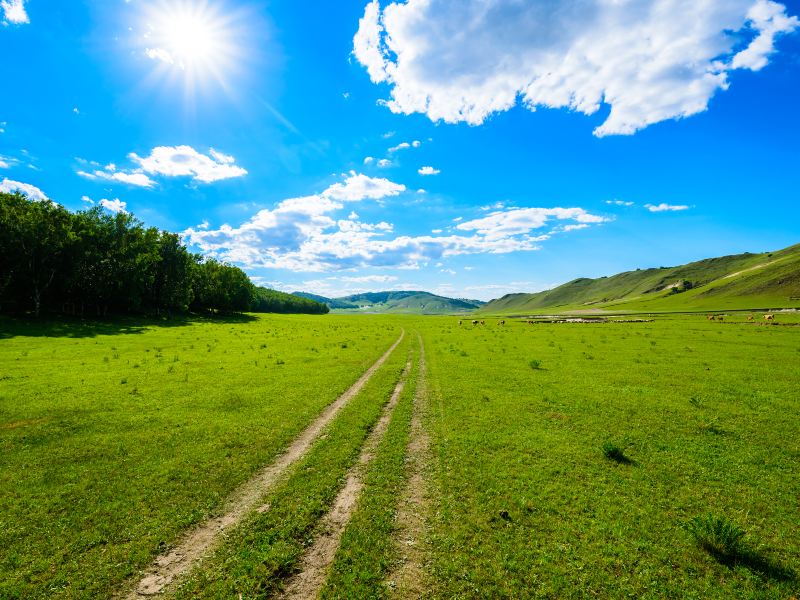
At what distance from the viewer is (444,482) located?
10.9 m

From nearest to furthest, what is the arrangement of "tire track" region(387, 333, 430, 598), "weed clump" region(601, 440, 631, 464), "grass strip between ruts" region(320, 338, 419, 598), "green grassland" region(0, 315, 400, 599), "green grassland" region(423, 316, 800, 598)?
1. "grass strip between ruts" region(320, 338, 419, 598)
2. "tire track" region(387, 333, 430, 598)
3. "green grassland" region(423, 316, 800, 598)
4. "green grassland" region(0, 315, 400, 599)
5. "weed clump" region(601, 440, 631, 464)

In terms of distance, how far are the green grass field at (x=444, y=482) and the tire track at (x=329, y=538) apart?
0.79ft

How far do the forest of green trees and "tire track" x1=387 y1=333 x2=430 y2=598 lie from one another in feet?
254

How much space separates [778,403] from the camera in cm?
1856

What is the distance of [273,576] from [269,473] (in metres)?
4.80

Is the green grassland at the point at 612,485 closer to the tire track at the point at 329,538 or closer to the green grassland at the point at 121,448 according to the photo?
the tire track at the point at 329,538

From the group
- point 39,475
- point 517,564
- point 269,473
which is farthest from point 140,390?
point 517,564

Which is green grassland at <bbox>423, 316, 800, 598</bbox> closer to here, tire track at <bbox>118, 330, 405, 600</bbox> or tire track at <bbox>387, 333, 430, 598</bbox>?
tire track at <bbox>387, 333, 430, 598</bbox>

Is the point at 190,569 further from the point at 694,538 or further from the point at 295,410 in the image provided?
the point at 694,538

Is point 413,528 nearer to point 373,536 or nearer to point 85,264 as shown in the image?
point 373,536

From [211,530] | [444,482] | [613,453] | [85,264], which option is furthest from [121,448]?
[85,264]

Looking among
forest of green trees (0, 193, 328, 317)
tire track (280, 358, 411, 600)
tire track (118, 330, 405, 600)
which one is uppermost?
forest of green trees (0, 193, 328, 317)

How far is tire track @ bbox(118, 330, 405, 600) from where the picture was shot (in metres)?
7.00

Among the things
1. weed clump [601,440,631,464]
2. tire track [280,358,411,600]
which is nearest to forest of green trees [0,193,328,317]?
tire track [280,358,411,600]
